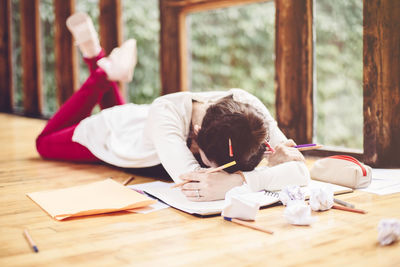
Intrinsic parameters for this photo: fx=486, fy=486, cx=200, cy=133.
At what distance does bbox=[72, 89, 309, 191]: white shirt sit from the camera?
180 centimetres

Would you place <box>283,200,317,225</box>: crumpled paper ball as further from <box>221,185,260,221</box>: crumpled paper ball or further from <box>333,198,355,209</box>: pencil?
<box>333,198,355,209</box>: pencil

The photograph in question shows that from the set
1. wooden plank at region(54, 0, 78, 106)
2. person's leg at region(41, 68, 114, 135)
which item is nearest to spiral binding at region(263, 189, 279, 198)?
person's leg at region(41, 68, 114, 135)

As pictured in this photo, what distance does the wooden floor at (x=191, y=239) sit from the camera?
1.21 metres

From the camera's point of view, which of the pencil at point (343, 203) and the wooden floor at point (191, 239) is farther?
the pencil at point (343, 203)

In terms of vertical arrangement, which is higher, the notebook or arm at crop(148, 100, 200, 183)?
arm at crop(148, 100, 200, 183)

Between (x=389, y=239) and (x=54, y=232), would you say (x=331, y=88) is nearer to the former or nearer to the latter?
(x=389, y=239)

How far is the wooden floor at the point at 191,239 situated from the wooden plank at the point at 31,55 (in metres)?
4.61

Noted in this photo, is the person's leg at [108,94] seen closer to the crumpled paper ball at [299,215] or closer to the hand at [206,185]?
the hand at [206,185]

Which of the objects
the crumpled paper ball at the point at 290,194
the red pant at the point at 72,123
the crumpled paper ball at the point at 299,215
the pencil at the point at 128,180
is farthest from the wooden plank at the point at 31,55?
the crumpled paper ball at the point at 299,215

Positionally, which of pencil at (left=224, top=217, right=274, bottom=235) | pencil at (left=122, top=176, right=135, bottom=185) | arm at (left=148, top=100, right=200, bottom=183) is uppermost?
arm at (left=148, top=100, right=200, bottom=183)

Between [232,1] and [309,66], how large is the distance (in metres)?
0.90

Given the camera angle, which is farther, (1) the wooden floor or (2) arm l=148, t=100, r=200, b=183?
(2) arm l=148, t=100, r=200, b=183

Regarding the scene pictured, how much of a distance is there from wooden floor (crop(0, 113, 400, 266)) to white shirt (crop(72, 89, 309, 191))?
179 mm

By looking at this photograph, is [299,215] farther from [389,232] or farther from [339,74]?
[339,74]
